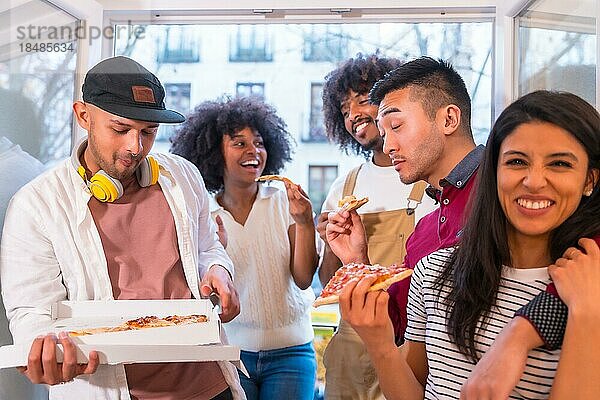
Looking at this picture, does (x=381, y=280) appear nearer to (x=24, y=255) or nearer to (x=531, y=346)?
(x=531, y=346)

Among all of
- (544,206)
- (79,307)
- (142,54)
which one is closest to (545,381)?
(544,206)

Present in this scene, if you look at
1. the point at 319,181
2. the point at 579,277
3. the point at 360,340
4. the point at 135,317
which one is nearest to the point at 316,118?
the point at 319,181

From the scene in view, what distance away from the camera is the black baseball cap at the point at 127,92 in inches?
62.0

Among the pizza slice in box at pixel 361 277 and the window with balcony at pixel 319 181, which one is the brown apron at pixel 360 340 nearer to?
the window with balcony at pixel 319 181

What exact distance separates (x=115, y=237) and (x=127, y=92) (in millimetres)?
297

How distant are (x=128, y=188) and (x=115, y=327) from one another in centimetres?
33

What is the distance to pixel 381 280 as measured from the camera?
1.30m

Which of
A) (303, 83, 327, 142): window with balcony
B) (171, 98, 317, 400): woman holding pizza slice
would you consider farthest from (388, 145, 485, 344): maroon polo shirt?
(303, 83, 327, 142): window with balcony

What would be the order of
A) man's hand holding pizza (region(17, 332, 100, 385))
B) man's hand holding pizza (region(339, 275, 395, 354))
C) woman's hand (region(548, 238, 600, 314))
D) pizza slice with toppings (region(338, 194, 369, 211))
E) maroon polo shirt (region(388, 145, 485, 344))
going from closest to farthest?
woman's hand (region(548, 238, 600, 314))
man's hand holding pizza (region(339, 275, 395, 354))
man's hand holding pizza (region(17, 332, 100, 385))
maroon polo shirt (region(388, 145, 485, 344))
pizza slice with toppings (region(338, 194, 369, 211))

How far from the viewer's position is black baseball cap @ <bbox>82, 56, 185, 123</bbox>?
1574 millimetres

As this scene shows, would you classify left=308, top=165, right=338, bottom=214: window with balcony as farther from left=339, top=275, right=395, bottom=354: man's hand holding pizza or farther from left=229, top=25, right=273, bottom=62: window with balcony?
left=339, top=275, right=395, bottom=354: man's hand holding pizza

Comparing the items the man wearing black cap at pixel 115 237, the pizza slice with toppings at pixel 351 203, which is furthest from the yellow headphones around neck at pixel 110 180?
the pizza slice with toppings at pixel 351 203

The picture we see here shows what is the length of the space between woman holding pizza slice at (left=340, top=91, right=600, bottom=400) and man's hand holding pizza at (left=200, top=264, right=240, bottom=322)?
429mm

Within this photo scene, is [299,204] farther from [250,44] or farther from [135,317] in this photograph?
[135,317]
